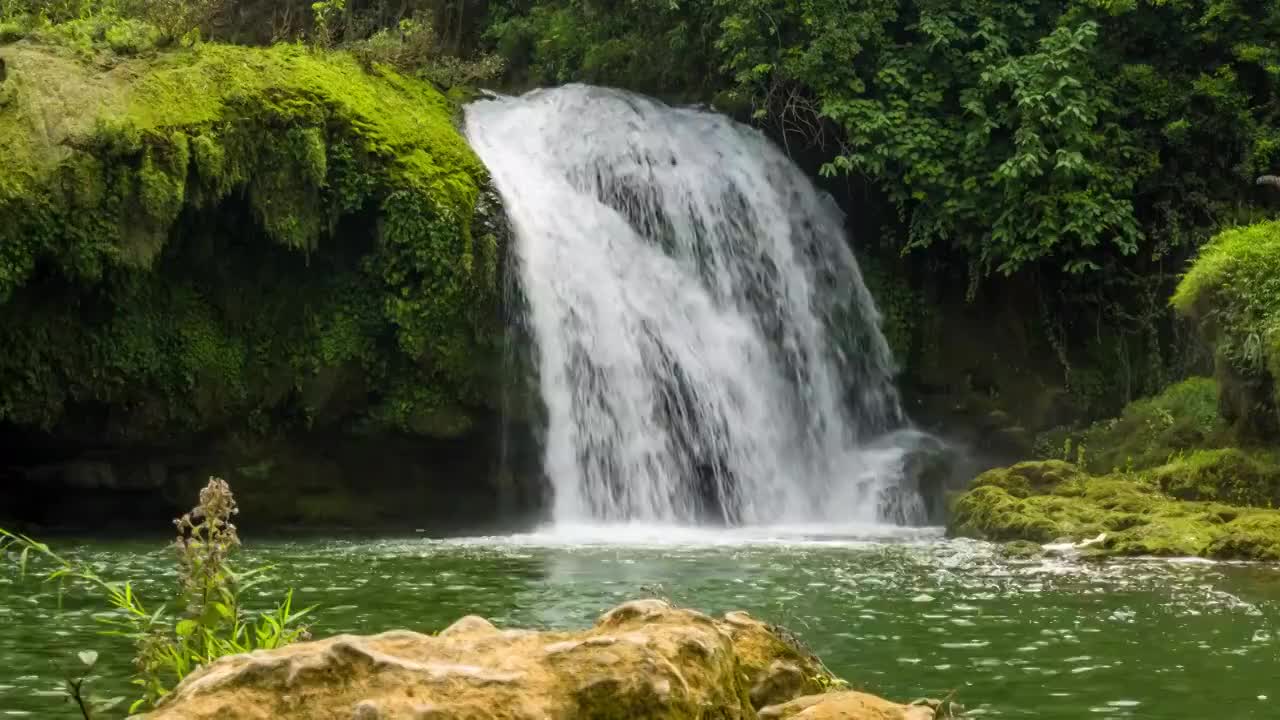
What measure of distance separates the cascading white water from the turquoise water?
236 centimetres

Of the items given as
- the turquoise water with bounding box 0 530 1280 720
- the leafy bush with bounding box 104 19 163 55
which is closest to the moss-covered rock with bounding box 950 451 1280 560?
the turquoise water with bounding box 0 530 1280 720

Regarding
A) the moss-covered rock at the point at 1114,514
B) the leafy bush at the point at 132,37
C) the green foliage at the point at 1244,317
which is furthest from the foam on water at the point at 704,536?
the leafy bush at the point at 132,37

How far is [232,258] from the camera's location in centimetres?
1545

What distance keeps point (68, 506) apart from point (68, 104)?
4.95 m

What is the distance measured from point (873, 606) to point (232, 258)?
9346 millimetres

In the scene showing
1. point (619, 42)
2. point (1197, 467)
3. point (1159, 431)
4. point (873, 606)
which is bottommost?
point (873, 606)

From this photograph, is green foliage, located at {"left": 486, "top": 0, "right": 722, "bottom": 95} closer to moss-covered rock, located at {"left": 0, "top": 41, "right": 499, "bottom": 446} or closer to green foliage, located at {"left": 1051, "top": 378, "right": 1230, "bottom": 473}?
moss-covered rock, located at {"left": 0, "top": 41, "right": 499, "bottom": 446}

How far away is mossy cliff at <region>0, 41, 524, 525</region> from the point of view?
13.4 meters

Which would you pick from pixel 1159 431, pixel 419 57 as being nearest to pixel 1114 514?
pixel 1159 431

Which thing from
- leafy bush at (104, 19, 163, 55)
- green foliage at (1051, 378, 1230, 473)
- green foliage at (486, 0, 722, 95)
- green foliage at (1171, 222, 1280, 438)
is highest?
green foliage at (486, 0, 722, 95)

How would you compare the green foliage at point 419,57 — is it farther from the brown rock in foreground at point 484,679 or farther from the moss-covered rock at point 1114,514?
the brown rock in foreground at point 484,679

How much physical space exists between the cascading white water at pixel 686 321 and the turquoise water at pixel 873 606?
2360mm

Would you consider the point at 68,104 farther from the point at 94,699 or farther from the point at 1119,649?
the point at 1119,649

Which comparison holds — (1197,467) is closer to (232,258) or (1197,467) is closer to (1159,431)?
(1159,431)
